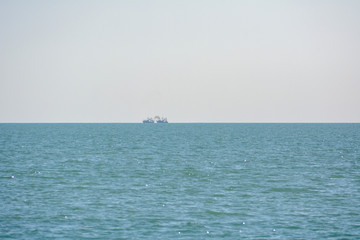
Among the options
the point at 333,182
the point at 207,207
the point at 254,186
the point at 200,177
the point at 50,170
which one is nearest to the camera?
the point at 207,207

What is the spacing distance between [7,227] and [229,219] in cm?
1264

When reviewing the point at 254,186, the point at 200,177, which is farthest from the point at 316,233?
the point at 200,177

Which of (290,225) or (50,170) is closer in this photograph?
(290,225)

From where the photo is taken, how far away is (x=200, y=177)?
44594mm

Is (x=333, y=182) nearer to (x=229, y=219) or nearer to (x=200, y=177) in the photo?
(x=200, y=177)

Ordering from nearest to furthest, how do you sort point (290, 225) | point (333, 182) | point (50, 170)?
point (290, 225) < point (333, 182) < point (50, 170)

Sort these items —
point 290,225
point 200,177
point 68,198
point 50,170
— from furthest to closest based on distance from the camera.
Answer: point 50,170
point 200,177
point 68,198
point 290,225

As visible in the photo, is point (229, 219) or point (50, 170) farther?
point (50, 170)

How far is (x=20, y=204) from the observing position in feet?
100

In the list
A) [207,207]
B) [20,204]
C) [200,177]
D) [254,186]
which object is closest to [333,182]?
[254,186]

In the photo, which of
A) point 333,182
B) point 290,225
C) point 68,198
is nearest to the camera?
point 290,225

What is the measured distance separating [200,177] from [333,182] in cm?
1250

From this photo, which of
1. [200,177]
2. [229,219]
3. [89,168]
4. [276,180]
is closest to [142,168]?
[89,168]

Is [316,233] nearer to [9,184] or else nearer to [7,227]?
[7,227]
